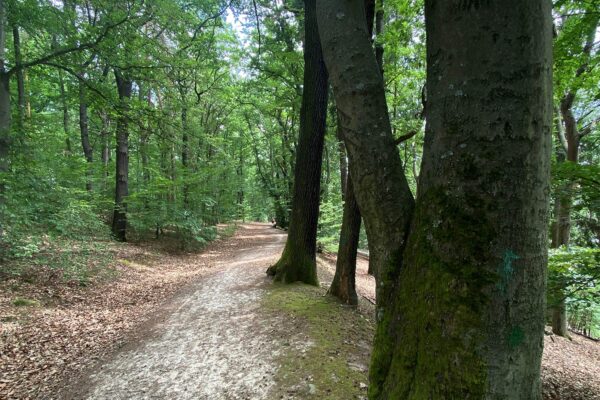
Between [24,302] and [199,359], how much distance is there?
13.0 ft

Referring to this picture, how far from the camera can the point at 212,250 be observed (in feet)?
49.0

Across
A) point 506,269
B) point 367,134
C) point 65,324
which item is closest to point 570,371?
point 506,269

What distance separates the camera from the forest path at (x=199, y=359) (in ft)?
11.7

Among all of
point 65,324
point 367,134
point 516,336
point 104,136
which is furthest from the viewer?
point 104,136

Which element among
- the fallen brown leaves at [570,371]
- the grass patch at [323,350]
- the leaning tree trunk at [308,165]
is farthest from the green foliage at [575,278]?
the leaning tree trunk at [308,165]

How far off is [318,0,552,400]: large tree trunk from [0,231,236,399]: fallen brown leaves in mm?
4412

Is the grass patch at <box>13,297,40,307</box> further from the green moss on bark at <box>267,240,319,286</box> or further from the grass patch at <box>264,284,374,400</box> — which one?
the green moss on bark at <box>267,240,319,286</box>

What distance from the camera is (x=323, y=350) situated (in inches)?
157

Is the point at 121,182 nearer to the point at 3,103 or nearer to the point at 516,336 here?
the point at 3,103

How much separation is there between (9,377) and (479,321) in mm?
5262

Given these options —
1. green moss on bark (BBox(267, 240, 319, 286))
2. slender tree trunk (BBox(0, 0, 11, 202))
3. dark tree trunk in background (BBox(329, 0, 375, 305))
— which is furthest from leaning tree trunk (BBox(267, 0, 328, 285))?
slender tree trunk (BBox(0, 0, 11, 202))

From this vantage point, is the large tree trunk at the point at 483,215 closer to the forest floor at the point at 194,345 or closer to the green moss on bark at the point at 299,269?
the forest floor at the point at 194,345

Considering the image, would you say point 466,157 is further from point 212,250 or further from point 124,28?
point 212,250

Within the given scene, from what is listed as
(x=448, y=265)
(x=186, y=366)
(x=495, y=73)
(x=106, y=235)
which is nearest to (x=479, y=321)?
(x=448, y=265)
